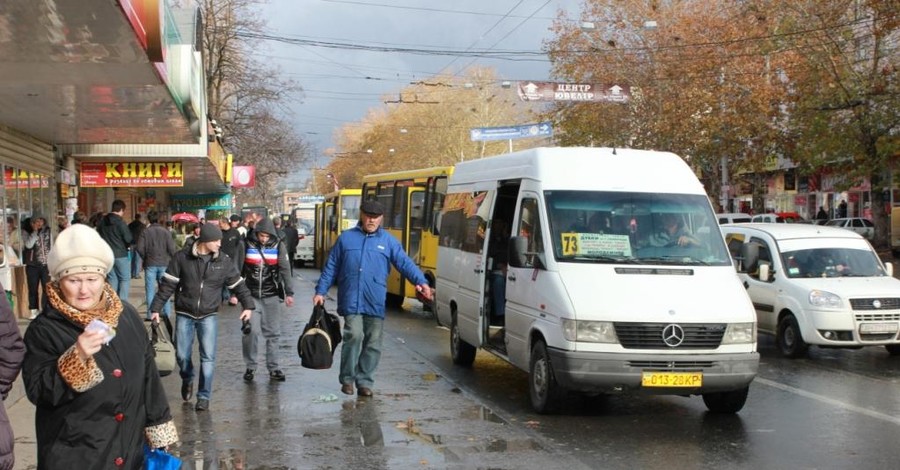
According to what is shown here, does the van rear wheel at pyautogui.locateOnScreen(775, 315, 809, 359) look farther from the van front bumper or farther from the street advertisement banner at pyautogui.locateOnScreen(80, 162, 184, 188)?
the street advertisement banner at pyautogui.locateOnScreen(80, 162, 184, 188)

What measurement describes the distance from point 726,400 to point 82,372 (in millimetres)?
6483

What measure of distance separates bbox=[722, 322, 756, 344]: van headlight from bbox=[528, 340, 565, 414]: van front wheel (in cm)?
145

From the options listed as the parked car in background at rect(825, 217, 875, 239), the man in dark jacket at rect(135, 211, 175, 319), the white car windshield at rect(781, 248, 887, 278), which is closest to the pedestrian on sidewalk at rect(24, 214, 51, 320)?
the man in dark jacket at rect(135, 211, 175, 319)

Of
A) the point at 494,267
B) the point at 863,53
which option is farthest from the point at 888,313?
the point at 863,53

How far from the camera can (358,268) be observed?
9.06 m

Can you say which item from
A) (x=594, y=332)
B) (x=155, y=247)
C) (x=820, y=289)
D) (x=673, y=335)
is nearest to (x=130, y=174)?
(x=155, y=247)

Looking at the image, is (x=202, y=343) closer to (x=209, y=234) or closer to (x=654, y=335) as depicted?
(x=209, y=234)

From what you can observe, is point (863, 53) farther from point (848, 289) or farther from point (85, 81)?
point (85, 81)

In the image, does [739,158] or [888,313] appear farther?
[739,158]

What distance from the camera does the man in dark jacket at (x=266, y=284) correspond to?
1010 centimetres

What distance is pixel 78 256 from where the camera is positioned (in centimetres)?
358

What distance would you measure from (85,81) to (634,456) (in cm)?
838

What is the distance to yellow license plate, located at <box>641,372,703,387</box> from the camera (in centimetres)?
784

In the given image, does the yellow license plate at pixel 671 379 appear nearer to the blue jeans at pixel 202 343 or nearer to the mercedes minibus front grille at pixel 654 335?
the mercedes minibus front grille at pixel 654 335
